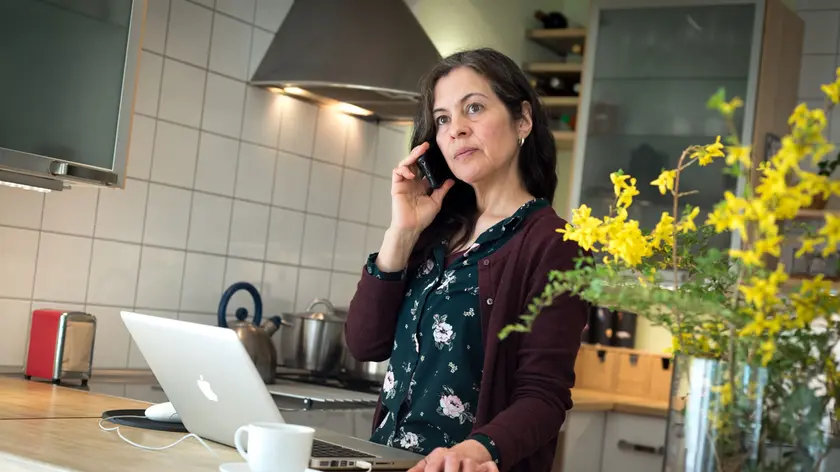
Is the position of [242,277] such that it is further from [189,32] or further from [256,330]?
[189,32]

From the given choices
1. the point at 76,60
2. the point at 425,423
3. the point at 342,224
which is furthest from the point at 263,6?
the point at 425,423

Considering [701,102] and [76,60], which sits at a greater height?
[701,102]

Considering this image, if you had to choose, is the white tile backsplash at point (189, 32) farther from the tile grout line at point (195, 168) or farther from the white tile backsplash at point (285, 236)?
the white tile backsplash at point (285, 236)

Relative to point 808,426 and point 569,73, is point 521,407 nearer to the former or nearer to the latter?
point 808,426

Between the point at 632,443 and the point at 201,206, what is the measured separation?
1.69 m

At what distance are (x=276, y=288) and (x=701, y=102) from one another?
1.66m

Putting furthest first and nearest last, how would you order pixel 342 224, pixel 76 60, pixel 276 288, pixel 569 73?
pixel 569 73 → pixel 342 224 → pixel 276 288 → pixel 76 60

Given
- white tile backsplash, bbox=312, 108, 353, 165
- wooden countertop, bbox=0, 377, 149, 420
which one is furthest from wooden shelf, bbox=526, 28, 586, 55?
wooden countertop, bbox=0, 377, 149, 420

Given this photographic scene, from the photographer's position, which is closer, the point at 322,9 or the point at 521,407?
the point at 521,407

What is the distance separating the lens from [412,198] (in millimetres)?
1853

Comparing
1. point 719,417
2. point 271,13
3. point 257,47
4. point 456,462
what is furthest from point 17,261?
point 719,417

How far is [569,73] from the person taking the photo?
418 cm

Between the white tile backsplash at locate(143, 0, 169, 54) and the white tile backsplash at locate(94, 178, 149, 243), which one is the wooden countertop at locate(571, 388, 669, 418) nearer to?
the white tile backsplash at locate(94, 178, 149, 243)

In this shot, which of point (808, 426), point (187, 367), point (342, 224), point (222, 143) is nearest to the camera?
Answer: point (808, 426)
